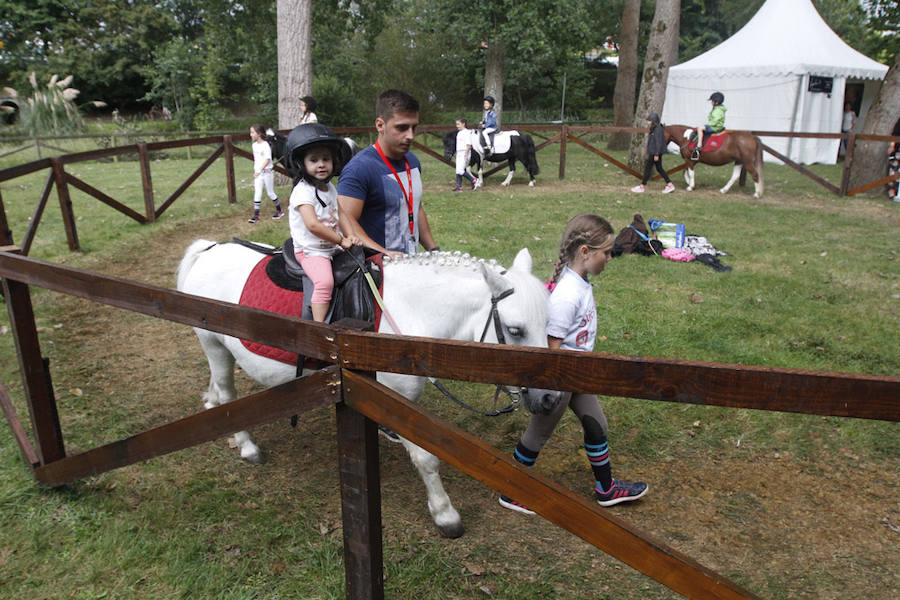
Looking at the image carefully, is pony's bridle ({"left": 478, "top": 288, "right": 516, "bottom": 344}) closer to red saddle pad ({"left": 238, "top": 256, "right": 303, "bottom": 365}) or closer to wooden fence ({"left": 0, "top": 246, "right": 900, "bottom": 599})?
wooden fence ({"left": 0, "top": 246, "right": 900, "bottom": 599})

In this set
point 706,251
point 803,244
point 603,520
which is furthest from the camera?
point 803,244

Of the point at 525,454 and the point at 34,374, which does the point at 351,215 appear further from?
the point at 34,374

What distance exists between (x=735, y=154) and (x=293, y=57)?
975 centimetres

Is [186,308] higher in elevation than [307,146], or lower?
lower

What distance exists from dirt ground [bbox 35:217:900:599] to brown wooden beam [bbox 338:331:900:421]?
161 centimetres

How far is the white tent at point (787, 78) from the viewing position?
18.1 meters

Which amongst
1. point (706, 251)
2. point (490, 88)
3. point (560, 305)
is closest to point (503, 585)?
point (560, 305)

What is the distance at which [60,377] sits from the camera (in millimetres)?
4898

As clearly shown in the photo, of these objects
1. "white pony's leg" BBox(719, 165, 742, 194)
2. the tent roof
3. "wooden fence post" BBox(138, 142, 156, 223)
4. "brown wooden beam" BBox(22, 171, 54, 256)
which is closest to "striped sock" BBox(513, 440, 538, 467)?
"brown wooden beam" BBox(22, 171, 54, 256)

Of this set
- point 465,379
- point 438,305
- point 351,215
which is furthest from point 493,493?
point 465,379

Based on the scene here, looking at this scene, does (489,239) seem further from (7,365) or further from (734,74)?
(734,74)

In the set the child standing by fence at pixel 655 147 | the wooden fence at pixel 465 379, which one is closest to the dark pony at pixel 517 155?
the child standing by fence at pixel 655 147

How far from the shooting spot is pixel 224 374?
12.7 feet

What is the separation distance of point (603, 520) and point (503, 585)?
1.40 metres
